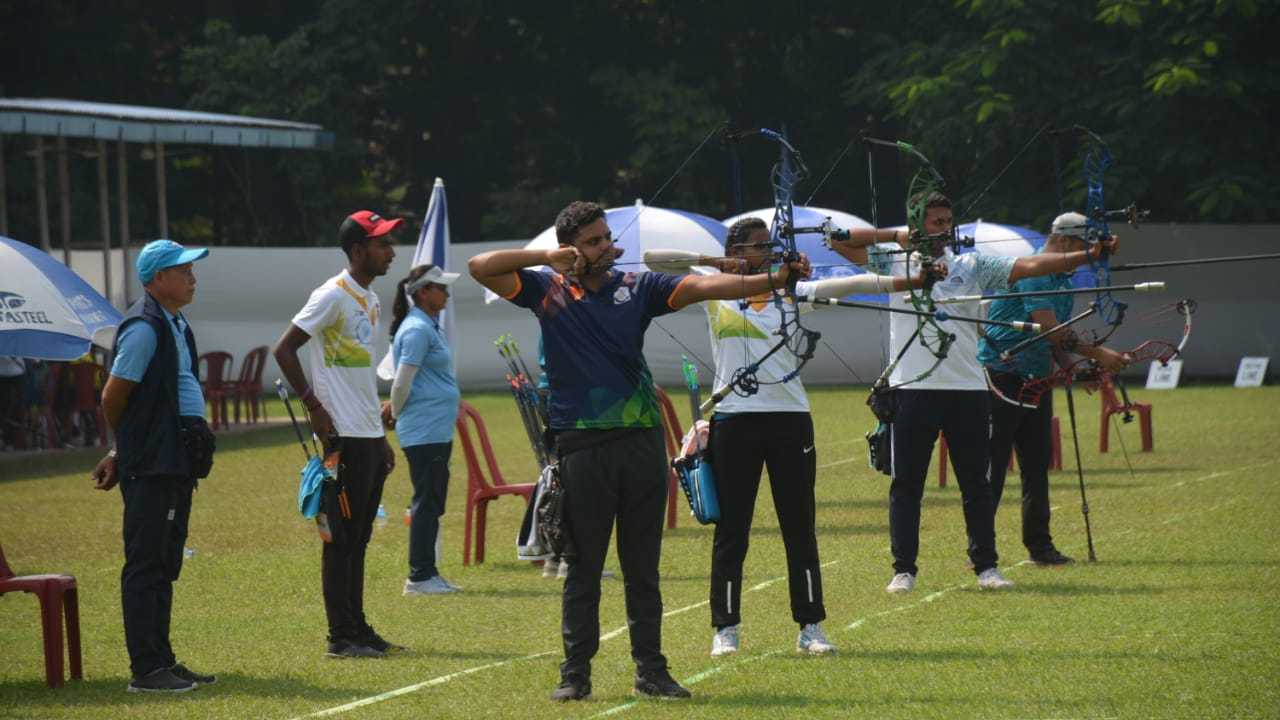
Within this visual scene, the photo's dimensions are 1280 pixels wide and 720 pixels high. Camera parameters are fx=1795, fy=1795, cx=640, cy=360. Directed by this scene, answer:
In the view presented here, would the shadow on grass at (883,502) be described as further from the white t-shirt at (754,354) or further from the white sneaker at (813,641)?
the white sneaker at (813,641)

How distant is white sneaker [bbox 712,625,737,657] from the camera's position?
7773 millimetres

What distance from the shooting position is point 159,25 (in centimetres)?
3791

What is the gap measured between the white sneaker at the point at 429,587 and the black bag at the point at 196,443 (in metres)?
→ 2.84

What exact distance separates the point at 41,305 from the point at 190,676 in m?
3.57

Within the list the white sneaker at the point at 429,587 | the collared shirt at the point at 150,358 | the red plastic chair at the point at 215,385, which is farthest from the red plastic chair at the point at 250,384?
the collared shirt at the point at 150,358

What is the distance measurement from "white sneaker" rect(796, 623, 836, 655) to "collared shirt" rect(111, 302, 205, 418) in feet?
8.96

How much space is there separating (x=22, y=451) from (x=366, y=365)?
547 inches

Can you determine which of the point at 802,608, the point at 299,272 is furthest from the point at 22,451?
the point at 802,608

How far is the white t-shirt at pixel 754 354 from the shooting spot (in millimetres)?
7859

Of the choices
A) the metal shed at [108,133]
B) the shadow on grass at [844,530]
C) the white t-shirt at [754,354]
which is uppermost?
the metal shed at [108,133]

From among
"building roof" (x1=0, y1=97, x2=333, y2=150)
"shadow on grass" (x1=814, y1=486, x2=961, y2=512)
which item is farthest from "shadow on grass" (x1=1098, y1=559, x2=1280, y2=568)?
"building roof" (x1=0, y1=97, x2=333, y2=150)

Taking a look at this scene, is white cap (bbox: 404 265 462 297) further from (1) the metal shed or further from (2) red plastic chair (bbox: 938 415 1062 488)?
(1) the metal shed

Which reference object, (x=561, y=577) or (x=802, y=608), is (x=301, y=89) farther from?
(x=802, y=608)

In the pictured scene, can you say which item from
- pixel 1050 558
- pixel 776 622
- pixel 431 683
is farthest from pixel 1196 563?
pixel 431 683
